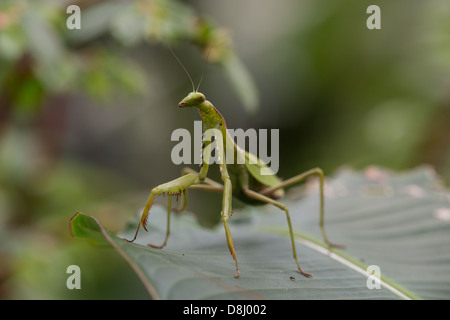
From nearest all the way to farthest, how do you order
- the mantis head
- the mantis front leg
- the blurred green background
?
the mantis front leg < the mantis head < the blurred green background

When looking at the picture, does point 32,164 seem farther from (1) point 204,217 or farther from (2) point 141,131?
(2) point 141,131

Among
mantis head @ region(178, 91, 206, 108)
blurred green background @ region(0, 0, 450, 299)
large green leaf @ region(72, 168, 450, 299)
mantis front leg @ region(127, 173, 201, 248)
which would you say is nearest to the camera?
large green leaf @ region(72, 168, 450, 299)

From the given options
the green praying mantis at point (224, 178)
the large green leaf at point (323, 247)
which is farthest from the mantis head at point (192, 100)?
the large green leaf at point (323, 247)

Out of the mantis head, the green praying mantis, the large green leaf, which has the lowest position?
the large green leaf

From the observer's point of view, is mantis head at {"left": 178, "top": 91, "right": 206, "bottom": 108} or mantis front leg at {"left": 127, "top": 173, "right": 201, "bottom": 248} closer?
mantis front leg at {"left": 127, "top": 173, "right": 201, "bottom": 248}

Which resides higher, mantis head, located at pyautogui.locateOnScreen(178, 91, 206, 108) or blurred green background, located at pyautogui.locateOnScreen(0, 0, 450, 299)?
blurred green background, located at pyautogui.locateOnScreen(0, 0, 450, 299)

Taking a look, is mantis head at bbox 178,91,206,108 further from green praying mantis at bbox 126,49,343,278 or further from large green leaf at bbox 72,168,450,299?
large green leaf at bbox 72,168,450,299

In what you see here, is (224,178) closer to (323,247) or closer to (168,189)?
(168,189)

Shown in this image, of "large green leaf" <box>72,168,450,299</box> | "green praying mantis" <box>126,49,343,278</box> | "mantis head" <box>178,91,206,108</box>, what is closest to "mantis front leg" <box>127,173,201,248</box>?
"green praying mantis" <box>126,49,343,278</box>
